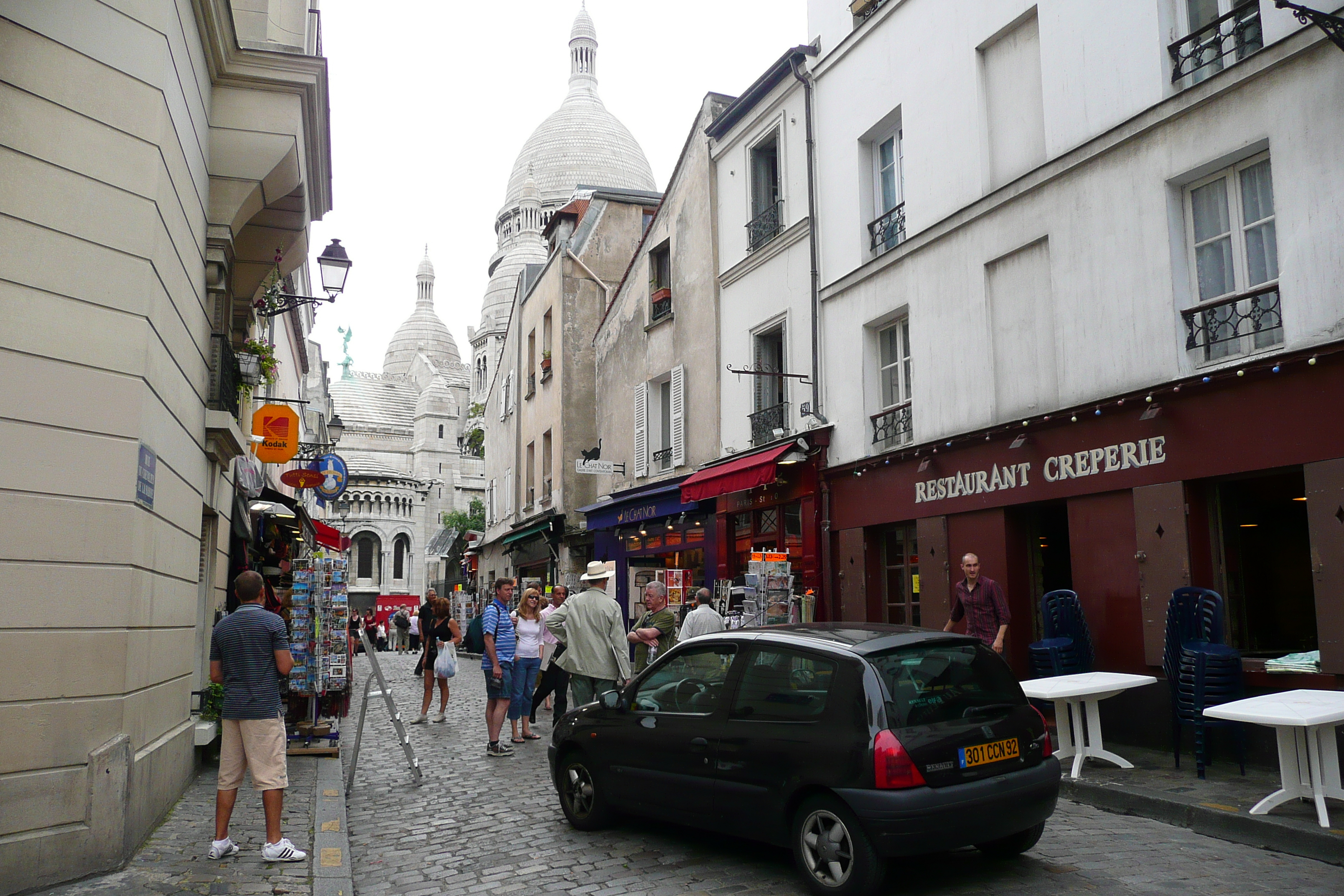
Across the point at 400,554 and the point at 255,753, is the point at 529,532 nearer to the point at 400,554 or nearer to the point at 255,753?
the point at 255,753

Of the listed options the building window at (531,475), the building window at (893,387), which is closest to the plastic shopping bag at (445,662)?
the building window at (893,387)

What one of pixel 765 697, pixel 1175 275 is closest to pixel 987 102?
pixel 1175 275

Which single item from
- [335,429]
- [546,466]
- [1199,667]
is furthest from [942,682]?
[546,466]

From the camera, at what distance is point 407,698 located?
54.7 ft

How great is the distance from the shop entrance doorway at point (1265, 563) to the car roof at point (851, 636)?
422 centimetres

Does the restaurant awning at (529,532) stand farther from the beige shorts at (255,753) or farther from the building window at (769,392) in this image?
the beige shorts at (255,753)

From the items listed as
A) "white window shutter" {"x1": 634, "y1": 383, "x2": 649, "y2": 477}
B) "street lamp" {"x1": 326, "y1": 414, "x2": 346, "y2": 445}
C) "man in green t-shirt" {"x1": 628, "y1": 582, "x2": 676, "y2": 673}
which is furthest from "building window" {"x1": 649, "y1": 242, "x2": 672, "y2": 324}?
"man in green t-shirt" {"x1": 628, "y1": 582, "x2": 676, "y2": 673}

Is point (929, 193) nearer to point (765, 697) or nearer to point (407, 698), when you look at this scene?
point (765, 697)

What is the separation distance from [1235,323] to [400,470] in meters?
89.7

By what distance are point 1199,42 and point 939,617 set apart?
20.8 ft

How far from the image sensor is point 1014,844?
5.62 meters

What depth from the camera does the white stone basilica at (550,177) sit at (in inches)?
3701

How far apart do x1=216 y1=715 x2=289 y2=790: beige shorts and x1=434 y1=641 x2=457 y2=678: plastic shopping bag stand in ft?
21.6

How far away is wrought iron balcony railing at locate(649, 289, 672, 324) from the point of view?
64.4 feet
